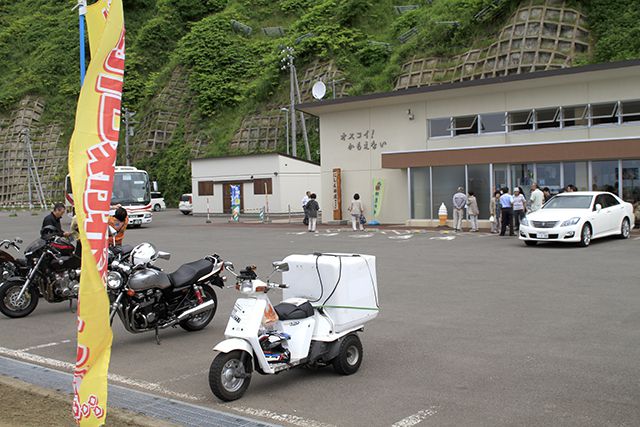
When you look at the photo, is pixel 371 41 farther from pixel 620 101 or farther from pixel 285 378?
pixel 285 378

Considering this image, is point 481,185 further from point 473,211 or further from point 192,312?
point 192,312

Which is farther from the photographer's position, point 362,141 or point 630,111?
point 362,141

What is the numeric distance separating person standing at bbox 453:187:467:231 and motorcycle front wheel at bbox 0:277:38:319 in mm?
18088

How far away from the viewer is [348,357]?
273 inches

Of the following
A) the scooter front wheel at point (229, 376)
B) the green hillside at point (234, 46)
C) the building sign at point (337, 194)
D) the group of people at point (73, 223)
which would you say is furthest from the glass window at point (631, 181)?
the scooter front wheel at point (229, 376)

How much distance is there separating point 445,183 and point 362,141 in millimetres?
5273

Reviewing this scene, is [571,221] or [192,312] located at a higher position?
[571,221]

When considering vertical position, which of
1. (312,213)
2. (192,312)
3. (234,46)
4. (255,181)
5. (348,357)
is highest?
(234,46)

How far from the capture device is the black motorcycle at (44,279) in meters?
10.4

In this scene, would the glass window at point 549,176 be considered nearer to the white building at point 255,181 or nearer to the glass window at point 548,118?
the glass window at point 548,118

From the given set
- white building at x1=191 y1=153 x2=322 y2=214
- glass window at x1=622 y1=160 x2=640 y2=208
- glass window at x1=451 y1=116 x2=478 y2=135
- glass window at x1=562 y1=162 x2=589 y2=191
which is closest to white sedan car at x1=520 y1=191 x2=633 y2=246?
glass window at x1=622 y1=160 x2=640 y2=208

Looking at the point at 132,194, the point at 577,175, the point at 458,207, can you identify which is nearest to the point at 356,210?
the point at 458,207

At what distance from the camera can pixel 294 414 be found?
18.6 feet

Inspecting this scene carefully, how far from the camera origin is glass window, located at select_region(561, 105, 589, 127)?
25359mm
